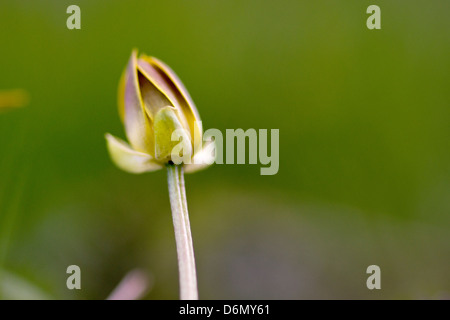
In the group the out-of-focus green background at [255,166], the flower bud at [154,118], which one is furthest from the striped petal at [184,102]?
the out-of-focus green background at [255,166]

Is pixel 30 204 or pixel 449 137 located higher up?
pixel 449 137

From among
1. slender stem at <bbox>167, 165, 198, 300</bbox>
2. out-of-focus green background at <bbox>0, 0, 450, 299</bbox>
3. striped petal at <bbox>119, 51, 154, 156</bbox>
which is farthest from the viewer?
out-of-focus green background at <bbox>0, 0, 450, 299</bbox>

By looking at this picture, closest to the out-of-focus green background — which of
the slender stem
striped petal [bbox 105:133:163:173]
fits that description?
striped petal [bbox 105:133:163:173]

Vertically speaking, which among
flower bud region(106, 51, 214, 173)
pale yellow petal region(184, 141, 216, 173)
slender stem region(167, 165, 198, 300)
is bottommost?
slender stem region(167, 165, 198, 300)

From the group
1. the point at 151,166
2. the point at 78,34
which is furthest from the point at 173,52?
the point at 151,166

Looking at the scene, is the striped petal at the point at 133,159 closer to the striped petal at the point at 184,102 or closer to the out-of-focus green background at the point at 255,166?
the striped petal at the point at 184,102

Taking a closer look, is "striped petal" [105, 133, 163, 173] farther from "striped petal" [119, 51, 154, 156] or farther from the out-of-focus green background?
the out-of-focus green background

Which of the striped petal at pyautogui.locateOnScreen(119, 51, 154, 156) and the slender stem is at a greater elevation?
the striped petal at pyautogui.locateOnScreen(119, 51, 154, 156)
